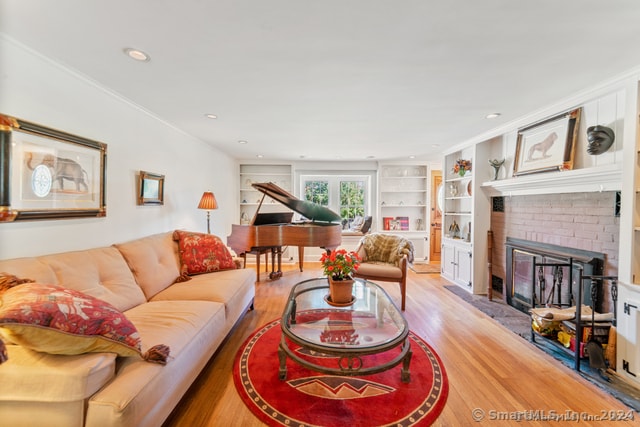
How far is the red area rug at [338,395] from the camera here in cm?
152

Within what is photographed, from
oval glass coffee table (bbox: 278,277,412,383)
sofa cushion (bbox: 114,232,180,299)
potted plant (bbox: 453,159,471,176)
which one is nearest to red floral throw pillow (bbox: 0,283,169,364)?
oval glass coffee table (bbox: 278,277,412,383)

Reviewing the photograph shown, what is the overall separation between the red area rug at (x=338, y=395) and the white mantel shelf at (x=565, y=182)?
214 cm

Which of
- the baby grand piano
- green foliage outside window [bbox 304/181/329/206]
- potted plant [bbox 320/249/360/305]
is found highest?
green foliage outside window [bbox 304/181/329/206]

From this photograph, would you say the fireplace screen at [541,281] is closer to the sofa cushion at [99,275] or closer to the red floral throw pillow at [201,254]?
the red floral throw pillow at [201,254]

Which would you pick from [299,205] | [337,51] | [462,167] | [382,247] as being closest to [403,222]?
[462,167]

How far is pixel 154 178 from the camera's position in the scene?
2830 millimetres

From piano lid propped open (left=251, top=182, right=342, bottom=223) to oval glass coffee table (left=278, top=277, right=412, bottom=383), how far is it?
146 cm

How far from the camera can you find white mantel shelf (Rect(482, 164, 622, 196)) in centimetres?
211

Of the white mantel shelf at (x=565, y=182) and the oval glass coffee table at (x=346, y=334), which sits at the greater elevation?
the white mantel shelf at (x=565, y=182)

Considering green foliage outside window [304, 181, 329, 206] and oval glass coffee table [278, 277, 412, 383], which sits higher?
green foliage outside window [304, 181, 329, 206]

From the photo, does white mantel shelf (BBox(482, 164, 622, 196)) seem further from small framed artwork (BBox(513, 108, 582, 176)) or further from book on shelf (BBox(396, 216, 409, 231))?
book on shelf (BBox(396, 216, 409, 231))

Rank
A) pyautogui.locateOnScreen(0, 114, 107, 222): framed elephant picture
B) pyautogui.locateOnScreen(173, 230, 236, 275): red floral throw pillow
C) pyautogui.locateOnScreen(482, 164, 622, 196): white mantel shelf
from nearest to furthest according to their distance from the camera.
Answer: pyautogui.locateOnScreen(0, 114, 107, 222): framed elephant picture < pyautogui.locateOnScreen(482, 164, 622, 196): white mantel shelf < pyautogui.locateOnScreen(173, 230, 236, 275): red floral throw pillow

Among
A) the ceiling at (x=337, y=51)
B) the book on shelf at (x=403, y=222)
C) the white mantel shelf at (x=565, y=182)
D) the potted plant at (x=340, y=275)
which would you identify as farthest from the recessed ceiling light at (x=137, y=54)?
the book on shelf at (x=403, y=222)

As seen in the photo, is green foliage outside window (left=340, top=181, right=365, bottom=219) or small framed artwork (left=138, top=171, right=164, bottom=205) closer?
small framed artwork (left=138, top=171, right=164, bottom=205)
